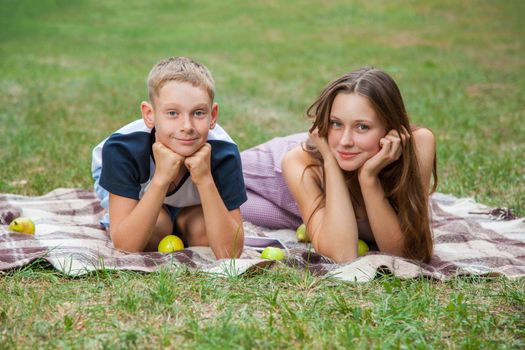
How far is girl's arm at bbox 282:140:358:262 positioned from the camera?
4.46m

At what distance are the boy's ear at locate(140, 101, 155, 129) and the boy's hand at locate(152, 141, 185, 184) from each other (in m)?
0.22

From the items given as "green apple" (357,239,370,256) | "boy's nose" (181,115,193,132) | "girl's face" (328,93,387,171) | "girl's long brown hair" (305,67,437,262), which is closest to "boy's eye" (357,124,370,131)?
"girl's face" (328,93,387,171)

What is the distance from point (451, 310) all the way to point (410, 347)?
504 millimetres

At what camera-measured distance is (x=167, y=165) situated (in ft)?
13.8

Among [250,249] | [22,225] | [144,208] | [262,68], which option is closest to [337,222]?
[250,249]

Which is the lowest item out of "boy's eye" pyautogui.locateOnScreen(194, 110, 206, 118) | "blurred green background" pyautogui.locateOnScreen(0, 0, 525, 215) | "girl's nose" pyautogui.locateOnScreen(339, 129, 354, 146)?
"blurred green background" pyautogui.locateOnScreen(0, 0, 525, 215)

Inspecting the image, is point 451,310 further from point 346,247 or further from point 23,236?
point 23,236

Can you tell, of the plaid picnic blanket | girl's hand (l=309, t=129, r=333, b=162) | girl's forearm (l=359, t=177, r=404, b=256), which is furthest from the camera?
girl's hand (l=309, t=129, r=333, b=162)

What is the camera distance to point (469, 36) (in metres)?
22.9

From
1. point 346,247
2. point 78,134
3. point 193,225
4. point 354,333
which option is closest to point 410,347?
point 354,333

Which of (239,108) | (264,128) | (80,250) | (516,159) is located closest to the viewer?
(80,250)

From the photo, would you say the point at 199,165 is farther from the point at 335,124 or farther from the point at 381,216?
the point at 381,216

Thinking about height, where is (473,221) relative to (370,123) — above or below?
below

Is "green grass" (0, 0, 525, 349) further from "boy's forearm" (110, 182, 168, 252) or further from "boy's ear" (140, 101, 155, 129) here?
"boy's ear" (140, 101, 155, 129)
